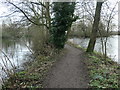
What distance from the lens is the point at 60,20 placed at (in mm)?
13234

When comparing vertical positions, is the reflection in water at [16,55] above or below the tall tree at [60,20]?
below

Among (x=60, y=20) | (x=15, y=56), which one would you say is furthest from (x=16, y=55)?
(x=60, y=20)

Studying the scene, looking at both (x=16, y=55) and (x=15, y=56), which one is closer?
(x=16, y=55)

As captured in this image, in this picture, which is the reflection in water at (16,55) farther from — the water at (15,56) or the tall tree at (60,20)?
the tall tree at (60,20)

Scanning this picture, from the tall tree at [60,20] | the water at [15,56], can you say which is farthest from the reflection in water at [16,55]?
the tall tree at [60,20]

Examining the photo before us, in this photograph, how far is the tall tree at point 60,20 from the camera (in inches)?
513

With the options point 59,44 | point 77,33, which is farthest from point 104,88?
point 77,33

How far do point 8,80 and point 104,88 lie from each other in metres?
4.02

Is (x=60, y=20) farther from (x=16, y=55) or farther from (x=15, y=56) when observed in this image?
(x=15, y=56)

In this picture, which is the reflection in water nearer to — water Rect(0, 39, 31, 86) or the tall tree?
water Rect(0, 39, 31, 86)

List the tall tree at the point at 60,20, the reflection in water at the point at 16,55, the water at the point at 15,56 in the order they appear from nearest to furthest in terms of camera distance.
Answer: the water at the point at 15,56, the reflection in water at the point at 16,55, the tall tree at the point at 60,20

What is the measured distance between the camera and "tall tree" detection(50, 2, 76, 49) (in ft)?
42.8

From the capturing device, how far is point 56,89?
496 centimetres

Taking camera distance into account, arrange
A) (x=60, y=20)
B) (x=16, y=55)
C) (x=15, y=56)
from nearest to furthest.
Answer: (x=16, y=55)
(x=60, y=20)
(x=15, y=56)
